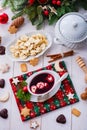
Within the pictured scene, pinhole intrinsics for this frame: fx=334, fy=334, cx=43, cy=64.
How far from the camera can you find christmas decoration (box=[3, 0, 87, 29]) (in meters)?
1.28

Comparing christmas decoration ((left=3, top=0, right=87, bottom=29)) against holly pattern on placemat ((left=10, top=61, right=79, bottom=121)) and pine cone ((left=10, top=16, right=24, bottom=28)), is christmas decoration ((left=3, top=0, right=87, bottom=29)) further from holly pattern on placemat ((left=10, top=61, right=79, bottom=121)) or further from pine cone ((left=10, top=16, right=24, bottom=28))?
holly pattern on placemat ((left=10, top=61, right=79, bottom=121))

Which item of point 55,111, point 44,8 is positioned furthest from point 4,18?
point 55,111

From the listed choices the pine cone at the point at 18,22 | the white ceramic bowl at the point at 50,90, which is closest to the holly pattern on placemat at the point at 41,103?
the white ceramic bowl at the point at 50,90

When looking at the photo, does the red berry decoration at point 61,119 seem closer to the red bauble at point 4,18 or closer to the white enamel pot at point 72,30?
the white enamel pot at point 72,30

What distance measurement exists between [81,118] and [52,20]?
40 cm

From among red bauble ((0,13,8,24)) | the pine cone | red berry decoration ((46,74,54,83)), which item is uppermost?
red bauble ((0,13,8,24))

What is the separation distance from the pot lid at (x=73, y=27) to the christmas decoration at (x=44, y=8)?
78 millimetres

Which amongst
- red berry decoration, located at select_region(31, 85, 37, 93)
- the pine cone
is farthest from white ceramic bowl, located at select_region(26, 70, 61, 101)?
the pine cone

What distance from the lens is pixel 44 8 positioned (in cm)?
129

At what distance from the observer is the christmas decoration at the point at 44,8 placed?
1.28 metres

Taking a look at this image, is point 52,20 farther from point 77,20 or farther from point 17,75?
point 17,75

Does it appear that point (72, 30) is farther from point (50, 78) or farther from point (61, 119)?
point (61, 119)

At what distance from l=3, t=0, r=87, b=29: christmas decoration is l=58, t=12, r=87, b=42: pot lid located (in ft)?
0.26

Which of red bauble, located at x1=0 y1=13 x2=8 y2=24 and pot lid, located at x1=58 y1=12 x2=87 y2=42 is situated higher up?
red bauble, located at x1=0 y1=13 x2=8 y2=24
